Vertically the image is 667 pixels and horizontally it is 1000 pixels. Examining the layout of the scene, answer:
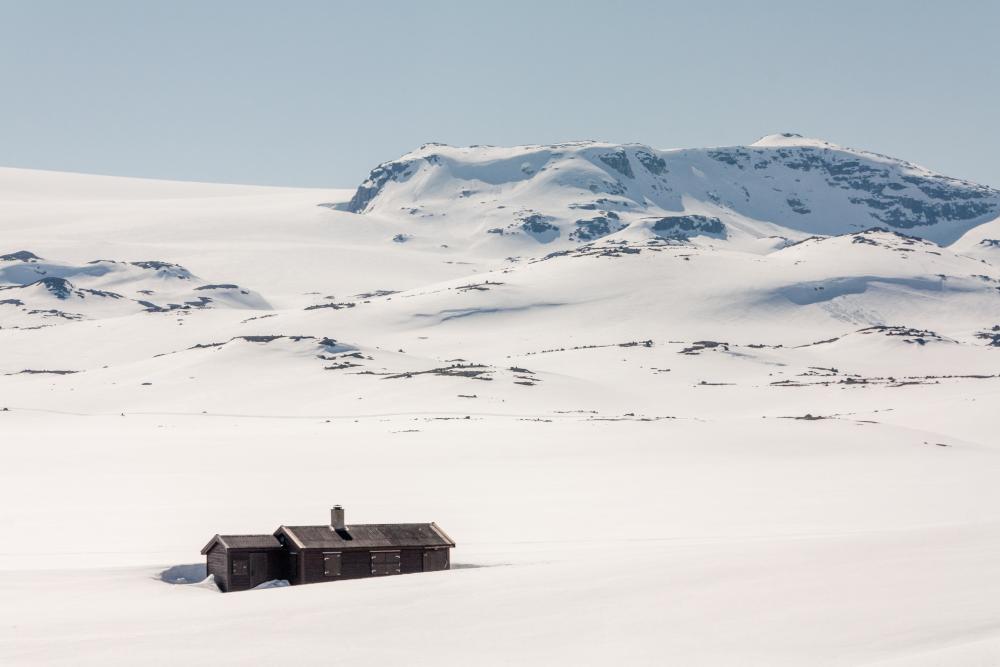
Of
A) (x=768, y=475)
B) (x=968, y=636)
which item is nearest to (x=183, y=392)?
(x=768, y=475)

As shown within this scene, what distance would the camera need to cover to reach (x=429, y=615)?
36.1 meters

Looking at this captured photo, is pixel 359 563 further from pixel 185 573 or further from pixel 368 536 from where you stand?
pixel 185 573

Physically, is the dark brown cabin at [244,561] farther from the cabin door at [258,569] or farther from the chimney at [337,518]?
the chimney at [337,518]

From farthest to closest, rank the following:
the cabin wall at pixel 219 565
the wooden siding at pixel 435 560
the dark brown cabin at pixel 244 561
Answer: the wooden siding at pixel 435 560 < the dark brown cabin at pixel 244 561 < the cabin wall at pixel 219 565

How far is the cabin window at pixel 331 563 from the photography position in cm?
4559

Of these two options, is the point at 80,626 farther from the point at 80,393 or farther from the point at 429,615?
the point at 80,393

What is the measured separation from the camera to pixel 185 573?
154 ft

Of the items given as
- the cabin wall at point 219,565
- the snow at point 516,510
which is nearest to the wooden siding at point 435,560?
the snow at point 516,510

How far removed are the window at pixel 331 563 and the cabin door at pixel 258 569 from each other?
2.19m

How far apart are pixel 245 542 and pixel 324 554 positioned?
2894 millimetres

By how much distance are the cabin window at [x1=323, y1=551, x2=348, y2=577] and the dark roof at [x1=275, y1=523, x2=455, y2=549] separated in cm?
29

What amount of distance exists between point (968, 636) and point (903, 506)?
1652 inches

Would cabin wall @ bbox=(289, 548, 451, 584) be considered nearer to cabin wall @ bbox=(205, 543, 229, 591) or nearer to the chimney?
the chimney

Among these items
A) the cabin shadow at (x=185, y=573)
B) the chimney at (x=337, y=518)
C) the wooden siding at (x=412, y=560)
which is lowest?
the cabin shadow at (x=185, y=573)
